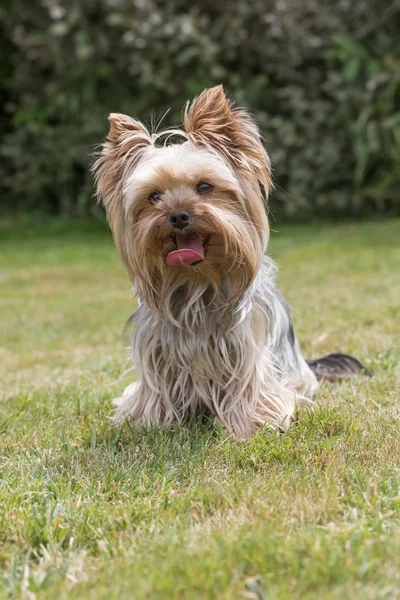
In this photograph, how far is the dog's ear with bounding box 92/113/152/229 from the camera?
149 inches

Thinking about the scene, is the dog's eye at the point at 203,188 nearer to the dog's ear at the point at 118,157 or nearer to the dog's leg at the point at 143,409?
the dog's ear at the point at 118,157

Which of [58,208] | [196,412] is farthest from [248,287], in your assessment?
[58,208]

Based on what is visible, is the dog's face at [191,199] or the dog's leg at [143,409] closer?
the dog's face at [191,199]

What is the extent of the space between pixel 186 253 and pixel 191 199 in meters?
0.25

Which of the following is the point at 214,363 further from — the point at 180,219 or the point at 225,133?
the point at 225,133

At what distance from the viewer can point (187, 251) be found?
139 inches

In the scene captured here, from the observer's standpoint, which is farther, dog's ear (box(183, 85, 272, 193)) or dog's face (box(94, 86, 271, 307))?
dog's ear (box(183, 85, 272, 193))

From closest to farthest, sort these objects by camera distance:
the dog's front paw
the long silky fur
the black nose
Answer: the black nose < the long silky fur < the dog's front paw

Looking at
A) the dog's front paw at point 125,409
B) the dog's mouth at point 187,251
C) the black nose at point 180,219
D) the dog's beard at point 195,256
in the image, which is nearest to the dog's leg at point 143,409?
the dog's front paw at point 125,409

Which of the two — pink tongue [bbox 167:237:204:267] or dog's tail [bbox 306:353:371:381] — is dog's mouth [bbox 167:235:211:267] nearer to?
pink tongue [bbox 167:237:204:267]

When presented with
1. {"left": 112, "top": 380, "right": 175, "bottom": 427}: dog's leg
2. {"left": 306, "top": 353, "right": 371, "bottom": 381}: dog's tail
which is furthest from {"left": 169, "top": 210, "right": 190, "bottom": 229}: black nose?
{"left": 306, "top": 353, "right": 371, "bottom": 381}: dog's tail

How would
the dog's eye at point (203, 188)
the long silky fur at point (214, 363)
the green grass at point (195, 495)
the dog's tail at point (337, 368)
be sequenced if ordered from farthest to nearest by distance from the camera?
the dog's tail at point (337, 368)
the long silky fur at point (214, 363)
the dog's eye at point (203, 188)
the green grass at point (195, 495)

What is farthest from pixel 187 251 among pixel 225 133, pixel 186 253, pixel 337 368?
pixel 337 368

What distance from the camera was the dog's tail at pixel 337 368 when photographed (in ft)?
15.7
